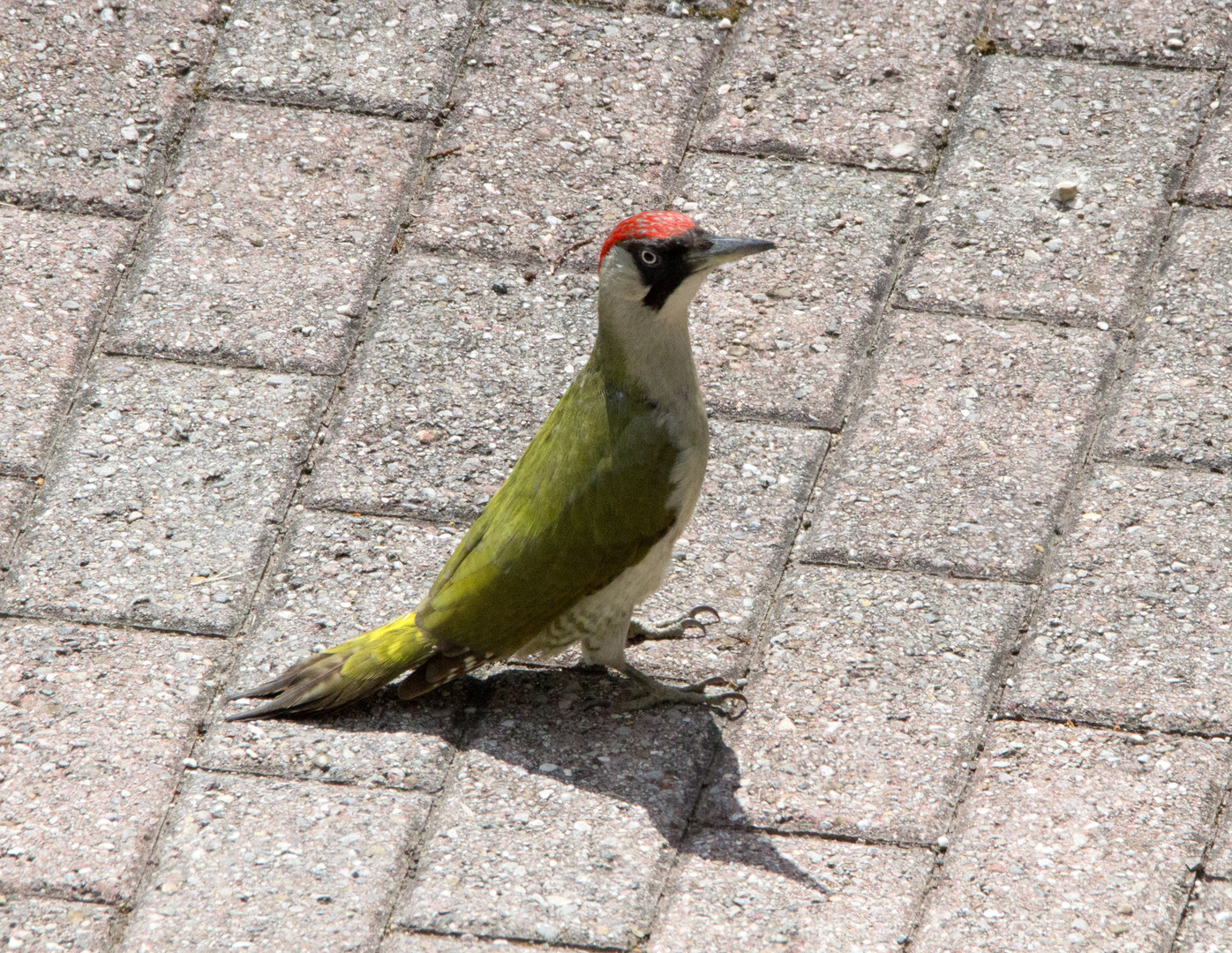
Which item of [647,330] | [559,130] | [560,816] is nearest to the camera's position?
[560,816]

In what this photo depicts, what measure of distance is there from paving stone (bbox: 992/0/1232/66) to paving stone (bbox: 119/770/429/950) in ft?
10.9

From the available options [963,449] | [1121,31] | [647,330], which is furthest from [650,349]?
[1121,31]

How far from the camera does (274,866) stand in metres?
3.57

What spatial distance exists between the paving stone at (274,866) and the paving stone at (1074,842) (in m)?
1.12

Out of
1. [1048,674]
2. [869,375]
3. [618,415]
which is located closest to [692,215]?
[869,375]

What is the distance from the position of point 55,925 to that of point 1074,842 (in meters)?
2.10

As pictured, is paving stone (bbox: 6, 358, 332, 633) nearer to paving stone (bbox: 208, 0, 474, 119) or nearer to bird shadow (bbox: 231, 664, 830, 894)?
bird shadow (bbox: 231, 664, 830, 894)

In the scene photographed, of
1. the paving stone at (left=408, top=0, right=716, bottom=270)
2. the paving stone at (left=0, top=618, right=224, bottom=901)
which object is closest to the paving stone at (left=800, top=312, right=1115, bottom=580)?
the paving stone at (left=408, top=0, right=716, bottom=270)

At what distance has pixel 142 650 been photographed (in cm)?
409

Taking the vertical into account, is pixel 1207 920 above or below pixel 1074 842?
below

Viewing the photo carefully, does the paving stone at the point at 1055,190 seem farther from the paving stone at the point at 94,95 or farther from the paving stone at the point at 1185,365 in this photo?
the paving stone at the point at 94,95

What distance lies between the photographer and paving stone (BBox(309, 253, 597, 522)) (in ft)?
14.8

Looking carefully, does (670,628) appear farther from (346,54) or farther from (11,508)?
(346,54)

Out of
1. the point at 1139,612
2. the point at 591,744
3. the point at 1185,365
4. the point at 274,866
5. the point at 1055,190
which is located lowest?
the point at 274,866
